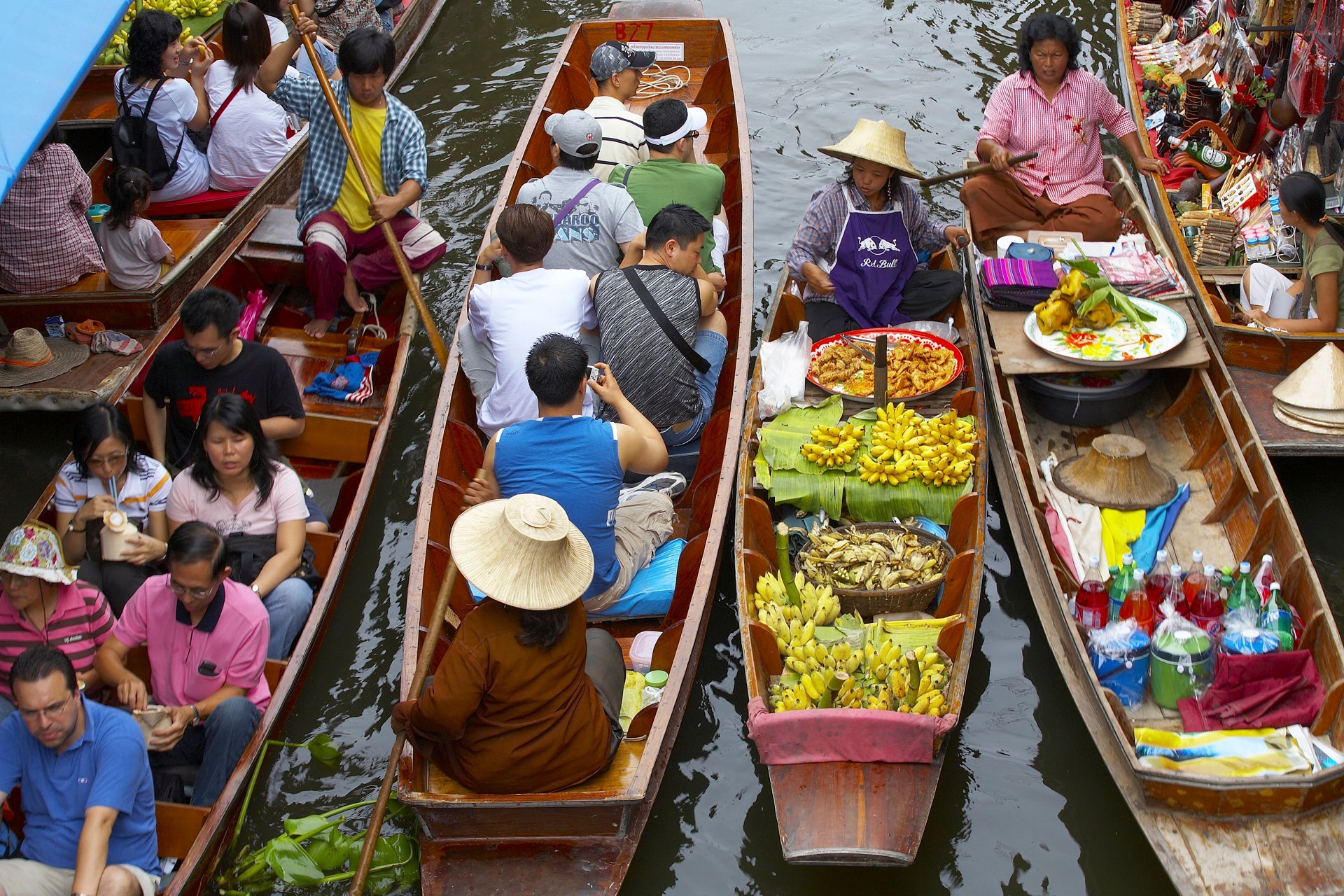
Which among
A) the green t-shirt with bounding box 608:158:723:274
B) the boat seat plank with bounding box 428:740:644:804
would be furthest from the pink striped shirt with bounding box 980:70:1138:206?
the boat seat plank with bounding box 428:740:644:804

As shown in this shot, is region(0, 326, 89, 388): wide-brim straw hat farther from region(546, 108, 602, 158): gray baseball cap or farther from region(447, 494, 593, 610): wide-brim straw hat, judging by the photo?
region(447, 494, 593, 610): wide-brim straw hat

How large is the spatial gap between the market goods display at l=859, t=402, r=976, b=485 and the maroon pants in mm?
2905

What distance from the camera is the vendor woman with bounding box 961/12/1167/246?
702 cm

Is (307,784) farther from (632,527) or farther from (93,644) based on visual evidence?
(632,527)

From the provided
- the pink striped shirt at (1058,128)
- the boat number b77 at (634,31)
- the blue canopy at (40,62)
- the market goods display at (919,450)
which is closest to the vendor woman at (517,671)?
the market goods display at (919,450)

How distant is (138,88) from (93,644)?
4239mm

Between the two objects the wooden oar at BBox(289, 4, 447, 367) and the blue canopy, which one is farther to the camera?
the wooden oar at BBox(289, 4, 447, 367)

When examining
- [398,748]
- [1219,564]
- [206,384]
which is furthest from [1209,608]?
[206,384]

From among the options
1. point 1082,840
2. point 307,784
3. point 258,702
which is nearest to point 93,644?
point 258,702

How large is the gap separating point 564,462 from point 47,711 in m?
1.82

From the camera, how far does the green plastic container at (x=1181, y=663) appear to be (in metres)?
4.41

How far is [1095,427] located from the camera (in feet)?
20.0

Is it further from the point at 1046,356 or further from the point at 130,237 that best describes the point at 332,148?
the point at 1046,356

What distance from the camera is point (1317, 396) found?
562cm
